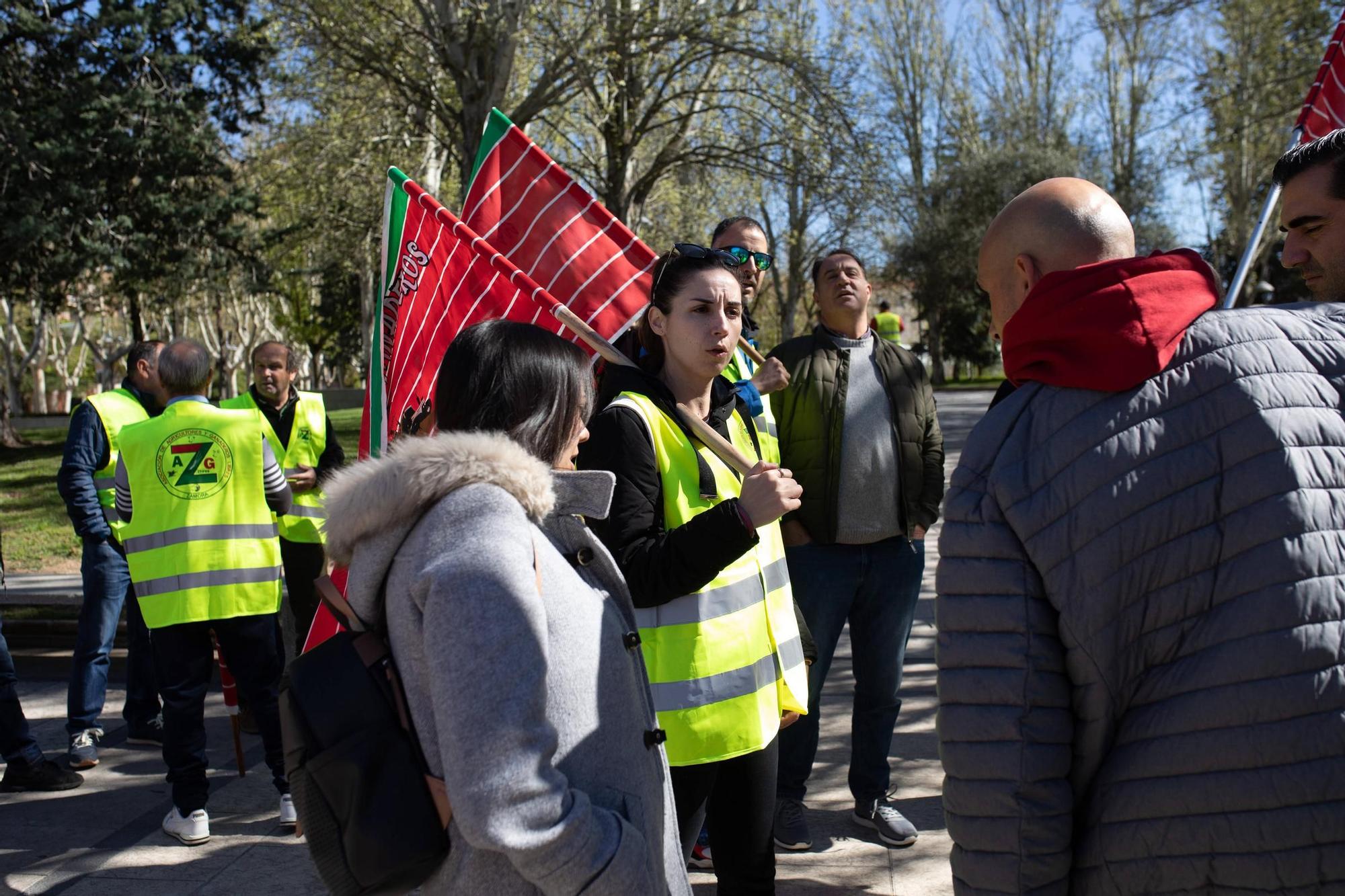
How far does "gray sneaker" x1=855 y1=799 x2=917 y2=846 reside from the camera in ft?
13.3

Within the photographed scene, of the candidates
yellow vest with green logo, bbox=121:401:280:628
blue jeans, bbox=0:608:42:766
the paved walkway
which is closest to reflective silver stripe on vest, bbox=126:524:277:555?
yellow vest with green logo, bbox=121:401:280:628

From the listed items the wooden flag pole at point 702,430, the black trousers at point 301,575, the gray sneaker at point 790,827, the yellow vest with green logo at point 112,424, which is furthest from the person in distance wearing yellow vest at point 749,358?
the yellow vest with green logo at point 112,424

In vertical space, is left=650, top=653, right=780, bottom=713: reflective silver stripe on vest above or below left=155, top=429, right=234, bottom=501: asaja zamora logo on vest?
below

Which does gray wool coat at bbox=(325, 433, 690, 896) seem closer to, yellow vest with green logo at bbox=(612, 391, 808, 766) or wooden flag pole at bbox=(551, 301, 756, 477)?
yellow vest with green logo at bbox=(612, 391, 808, 766)

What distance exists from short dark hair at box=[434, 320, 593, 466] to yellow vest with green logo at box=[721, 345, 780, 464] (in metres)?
1.15

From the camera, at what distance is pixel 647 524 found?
2.63 metres

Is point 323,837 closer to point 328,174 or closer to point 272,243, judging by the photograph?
point 328,174

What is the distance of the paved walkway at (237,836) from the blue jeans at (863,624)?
321 millimetres

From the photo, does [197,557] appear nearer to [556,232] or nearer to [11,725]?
[11,725]

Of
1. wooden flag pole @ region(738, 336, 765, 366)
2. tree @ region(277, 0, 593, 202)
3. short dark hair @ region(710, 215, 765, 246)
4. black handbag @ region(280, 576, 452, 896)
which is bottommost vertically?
black handbag @ region(280, 576, 452, 896)

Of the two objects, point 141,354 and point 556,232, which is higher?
point 556,232

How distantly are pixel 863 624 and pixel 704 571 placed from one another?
1775mm

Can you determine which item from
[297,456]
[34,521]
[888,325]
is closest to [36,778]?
[297,456]

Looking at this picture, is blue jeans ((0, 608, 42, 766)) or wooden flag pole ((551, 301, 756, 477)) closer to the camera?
wooden flag pole ((551, 301, 756, 477))
